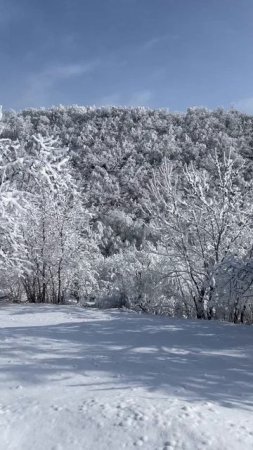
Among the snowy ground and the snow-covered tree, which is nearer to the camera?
the snowy ground

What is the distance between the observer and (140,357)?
5.81m

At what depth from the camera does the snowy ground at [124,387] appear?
336cm

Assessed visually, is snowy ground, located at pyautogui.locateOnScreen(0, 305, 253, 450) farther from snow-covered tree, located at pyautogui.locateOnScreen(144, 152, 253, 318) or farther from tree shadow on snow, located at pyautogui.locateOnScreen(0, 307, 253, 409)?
snow-covered tree, located at pyautogui.locateOnScreen(144, 152, 253, 318)

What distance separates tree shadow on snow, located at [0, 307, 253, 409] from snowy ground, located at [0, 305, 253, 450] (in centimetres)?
1

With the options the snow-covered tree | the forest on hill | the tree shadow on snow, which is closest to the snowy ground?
the tree shadow on snow

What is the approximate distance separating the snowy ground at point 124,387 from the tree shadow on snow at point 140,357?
1cm

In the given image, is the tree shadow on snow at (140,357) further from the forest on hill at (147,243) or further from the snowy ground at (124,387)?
the forest on hill at (147,243)

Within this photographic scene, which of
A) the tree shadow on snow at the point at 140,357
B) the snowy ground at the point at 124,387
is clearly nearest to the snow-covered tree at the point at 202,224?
the tree shadow on snow at the point at 140,357

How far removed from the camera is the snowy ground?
3359 mm

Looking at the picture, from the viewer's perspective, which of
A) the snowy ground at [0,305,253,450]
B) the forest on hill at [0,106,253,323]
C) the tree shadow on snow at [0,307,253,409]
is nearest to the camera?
the snowy ground at [0,305,253,450]

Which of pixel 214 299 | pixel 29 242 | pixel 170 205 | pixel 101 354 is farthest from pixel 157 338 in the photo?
pixel 29 242

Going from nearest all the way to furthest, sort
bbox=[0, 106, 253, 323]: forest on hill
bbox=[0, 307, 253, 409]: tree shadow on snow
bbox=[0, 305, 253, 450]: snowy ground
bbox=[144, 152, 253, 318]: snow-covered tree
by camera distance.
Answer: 1. bbox=[0, 305, 253, 450]: snowy ground
2. bbox=[0, 307, 253, 409]: tree shadow on snow
3. bbox=[0, 106, 253, 323]: forest on hill
4. bbox=[144, 152, 253, 318]: snow-covered tree

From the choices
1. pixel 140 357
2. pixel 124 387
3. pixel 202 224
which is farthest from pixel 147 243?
pixel 124 387

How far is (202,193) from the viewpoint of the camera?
1284 centimetres
